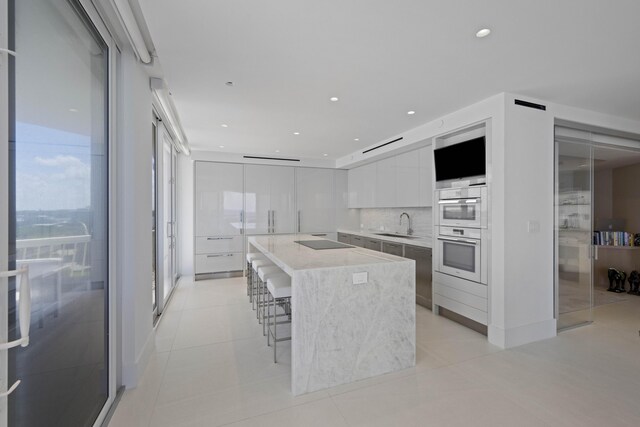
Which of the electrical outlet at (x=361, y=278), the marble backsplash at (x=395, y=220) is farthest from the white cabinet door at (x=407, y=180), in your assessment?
the electrical outlet at (x=361, y=278)

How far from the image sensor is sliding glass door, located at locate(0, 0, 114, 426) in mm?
1042

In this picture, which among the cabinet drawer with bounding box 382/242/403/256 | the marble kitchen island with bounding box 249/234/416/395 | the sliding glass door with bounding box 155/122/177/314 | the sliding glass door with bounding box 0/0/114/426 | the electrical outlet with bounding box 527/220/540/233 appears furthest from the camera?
the cabinet drawer with bounding box 382/242/403/256

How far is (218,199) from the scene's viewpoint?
5500mm

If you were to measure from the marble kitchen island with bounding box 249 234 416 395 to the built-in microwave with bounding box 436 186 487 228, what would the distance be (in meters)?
1.26

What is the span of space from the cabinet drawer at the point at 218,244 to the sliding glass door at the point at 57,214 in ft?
11.8

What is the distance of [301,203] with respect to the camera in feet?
20.1

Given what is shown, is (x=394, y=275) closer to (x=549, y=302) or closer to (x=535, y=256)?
(x=535, y=256)

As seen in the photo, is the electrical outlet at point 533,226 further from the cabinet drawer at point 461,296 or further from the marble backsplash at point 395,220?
the marble backsplash at point 395,220

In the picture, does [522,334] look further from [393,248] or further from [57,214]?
[57,214]

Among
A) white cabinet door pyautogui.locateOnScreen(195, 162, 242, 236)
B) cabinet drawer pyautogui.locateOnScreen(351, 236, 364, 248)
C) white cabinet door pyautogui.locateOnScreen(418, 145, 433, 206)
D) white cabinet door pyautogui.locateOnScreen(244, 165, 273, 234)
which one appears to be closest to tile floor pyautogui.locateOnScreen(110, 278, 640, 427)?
white cabinet door pyautogui.locateOnScreen(418, 145, 433, 206)

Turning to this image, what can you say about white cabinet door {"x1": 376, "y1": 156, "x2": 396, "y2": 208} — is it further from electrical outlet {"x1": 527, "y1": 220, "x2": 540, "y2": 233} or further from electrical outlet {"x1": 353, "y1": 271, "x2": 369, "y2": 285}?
electrical outlet {"x1": 353, "y1": 271, "x2": 369, "y2": 285}

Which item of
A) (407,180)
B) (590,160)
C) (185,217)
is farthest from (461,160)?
(185,217)

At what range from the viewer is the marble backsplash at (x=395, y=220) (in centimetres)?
474

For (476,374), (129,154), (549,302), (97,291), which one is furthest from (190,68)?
(549,302)
